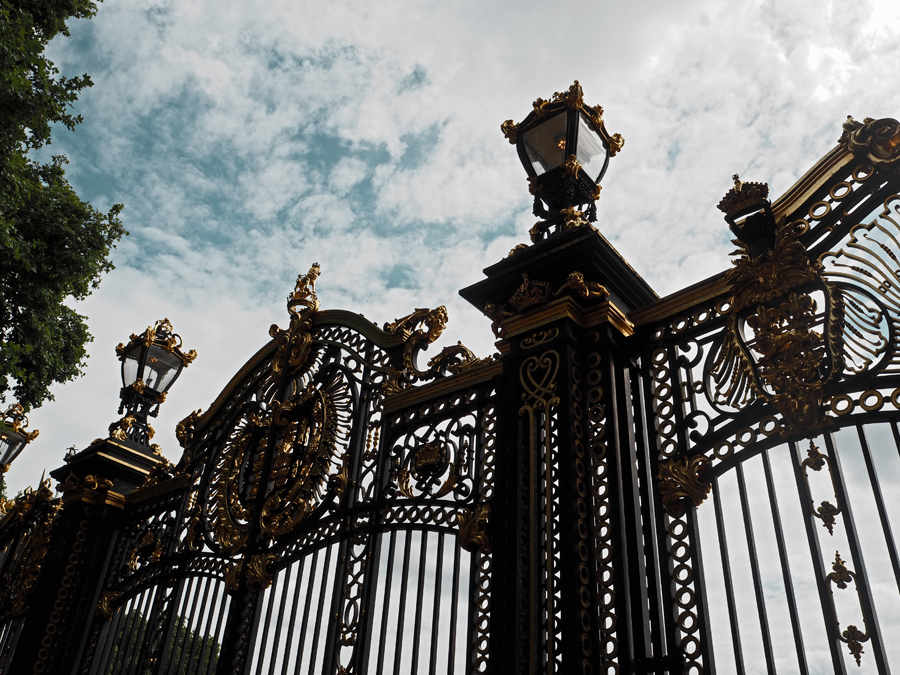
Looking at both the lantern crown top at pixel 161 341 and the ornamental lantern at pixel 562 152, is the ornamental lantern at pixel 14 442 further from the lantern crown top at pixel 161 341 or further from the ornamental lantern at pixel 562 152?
the ornamental lantern at pixel 562 152

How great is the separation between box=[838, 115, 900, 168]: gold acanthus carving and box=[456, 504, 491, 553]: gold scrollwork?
88.7 inches

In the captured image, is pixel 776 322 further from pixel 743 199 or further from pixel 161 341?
pixel 161 341

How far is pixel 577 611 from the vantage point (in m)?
3.01

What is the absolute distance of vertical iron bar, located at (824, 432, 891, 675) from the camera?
101 inches

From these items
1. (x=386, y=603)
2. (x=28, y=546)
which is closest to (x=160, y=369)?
(x=28, y=546)

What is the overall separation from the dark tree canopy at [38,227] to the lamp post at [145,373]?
17.4 inches

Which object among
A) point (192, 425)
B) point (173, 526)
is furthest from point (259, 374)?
point (173, 526)

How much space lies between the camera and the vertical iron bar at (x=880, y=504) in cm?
266

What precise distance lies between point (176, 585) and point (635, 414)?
3.46 metres

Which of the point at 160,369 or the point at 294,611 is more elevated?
the point at 160,369

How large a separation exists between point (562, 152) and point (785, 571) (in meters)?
2.31

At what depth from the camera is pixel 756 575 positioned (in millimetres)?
2922

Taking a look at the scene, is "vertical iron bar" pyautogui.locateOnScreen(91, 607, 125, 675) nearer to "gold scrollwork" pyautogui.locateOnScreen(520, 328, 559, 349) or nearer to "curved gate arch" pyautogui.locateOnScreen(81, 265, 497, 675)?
"curved gate arch" pyautogui.locateOnScreen(81, 265, 497, 675)

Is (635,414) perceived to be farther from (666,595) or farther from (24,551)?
(24,551)
